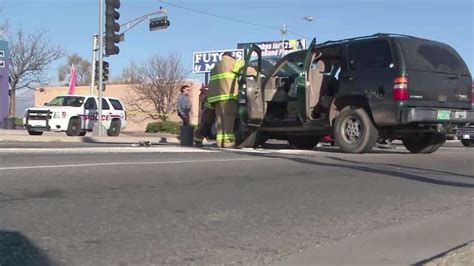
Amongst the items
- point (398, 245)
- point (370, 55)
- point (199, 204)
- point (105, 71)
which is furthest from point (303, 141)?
point (105, 71)

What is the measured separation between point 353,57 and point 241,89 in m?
2.66

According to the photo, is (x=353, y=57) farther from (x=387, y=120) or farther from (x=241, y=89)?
(x=241, y=89)

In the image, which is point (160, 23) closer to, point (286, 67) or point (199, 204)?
point (286, 67)

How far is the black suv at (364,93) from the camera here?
439 inches

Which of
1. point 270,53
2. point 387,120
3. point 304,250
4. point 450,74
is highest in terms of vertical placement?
point 270,53

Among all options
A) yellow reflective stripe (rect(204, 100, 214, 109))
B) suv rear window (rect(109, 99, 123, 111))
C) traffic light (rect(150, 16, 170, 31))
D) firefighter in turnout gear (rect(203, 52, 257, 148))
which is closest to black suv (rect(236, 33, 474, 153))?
firefighter in turnout gear (rect(203, 52, 257, 148))

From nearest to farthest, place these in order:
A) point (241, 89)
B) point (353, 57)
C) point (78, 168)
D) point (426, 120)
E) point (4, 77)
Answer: point (78, 168) < point (426, 120) < point (353, 57) < point (241, 89) < point (4, 77)

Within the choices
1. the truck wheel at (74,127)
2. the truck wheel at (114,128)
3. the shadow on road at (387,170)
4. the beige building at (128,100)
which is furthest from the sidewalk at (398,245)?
the beige building at (128,100)

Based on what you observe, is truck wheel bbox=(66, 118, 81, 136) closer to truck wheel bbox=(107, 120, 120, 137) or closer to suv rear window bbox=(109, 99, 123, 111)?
truck wheel bbox=(107, 120, 120, 137)

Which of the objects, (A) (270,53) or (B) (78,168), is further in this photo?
(A) (270,53)

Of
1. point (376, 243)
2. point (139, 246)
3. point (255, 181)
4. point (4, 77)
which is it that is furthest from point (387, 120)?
point (4, 77)

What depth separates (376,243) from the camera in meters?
4.79

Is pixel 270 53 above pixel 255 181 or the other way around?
above

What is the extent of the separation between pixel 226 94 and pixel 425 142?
4.55 metres
